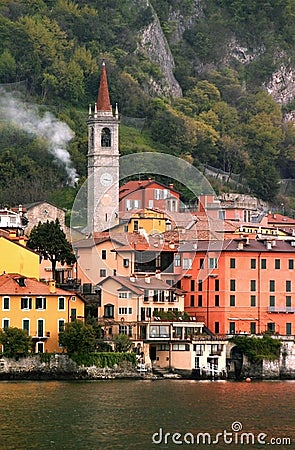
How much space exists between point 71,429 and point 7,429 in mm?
2688

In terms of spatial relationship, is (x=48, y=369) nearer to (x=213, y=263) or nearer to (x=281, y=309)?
(x=213, y=263)

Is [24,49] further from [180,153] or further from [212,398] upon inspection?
[212,398]

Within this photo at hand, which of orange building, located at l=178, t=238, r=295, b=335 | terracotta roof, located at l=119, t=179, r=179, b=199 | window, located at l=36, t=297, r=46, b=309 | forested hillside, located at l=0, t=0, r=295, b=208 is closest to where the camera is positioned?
window, located at l=36, t=297, r=46, b=309

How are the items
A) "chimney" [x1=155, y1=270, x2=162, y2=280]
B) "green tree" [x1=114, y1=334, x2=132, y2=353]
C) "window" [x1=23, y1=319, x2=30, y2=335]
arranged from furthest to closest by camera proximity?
"chimney" [x1=155, y1=270, x2=162, y2=280] → "green tree" [x1=114, y1=334, x2=132, y2=353] → "window" [x1=23, y1=319, x2=30, y2=335]

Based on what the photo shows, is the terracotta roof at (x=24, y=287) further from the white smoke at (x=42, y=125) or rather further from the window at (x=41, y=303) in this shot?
the white smoke at (x=42, y=125)

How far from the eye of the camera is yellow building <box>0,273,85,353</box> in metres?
108

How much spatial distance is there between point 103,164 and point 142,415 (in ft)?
189

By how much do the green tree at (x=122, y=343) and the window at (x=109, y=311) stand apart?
2.83 meters

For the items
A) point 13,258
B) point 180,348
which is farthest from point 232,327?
point 13,258

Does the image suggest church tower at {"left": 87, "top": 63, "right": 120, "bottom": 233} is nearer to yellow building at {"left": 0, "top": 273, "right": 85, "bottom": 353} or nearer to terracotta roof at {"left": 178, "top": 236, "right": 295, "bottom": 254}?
terracotta roof at {"left": 178, "top": 236, "right": 295, "bottom": 254}

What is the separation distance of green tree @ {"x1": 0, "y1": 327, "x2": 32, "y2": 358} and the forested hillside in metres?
42.3

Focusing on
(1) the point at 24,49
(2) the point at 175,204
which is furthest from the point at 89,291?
(1) the point at 24,49

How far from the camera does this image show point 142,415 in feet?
288

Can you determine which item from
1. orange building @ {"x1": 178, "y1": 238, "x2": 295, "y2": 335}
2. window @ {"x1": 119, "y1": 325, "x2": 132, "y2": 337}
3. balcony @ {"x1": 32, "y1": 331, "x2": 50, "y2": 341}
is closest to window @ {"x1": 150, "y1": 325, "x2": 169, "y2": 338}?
window @ {"x1": 119, "y1": 325, "x2": 132, "y2": 337}
